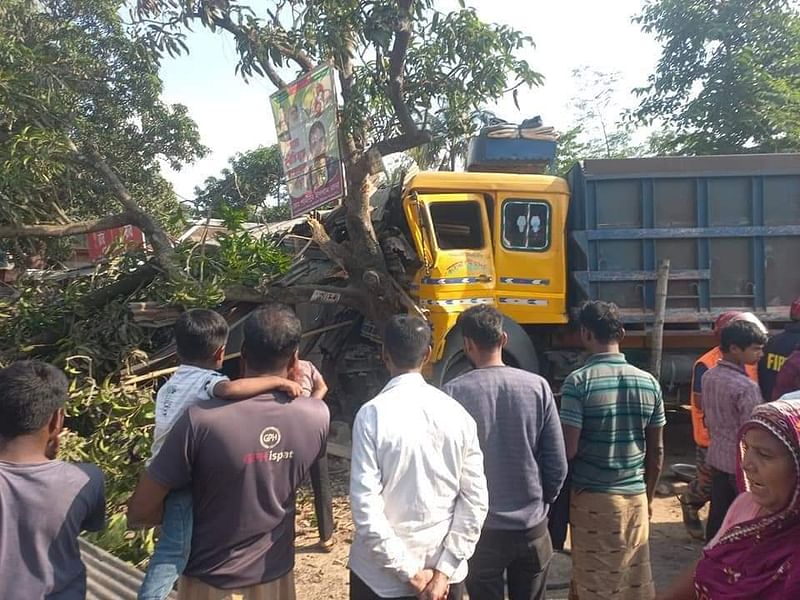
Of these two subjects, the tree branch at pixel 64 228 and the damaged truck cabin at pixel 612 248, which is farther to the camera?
the tree branch at pixel 64 228

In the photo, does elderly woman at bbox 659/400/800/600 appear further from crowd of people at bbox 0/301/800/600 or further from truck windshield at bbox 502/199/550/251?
truck windshield at bbox 502/199/550/251

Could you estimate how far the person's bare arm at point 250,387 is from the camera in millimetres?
1923

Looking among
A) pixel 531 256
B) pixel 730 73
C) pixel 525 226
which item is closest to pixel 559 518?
pixel 531 256

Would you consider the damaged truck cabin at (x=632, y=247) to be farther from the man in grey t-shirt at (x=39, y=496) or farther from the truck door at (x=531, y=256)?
the man in grey t-shirt at (x=39, y=496)

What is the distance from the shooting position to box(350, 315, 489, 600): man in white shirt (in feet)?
6.10

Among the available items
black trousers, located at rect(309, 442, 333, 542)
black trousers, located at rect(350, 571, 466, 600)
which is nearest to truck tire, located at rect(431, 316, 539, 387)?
black trousers, located at rect(309, 442, 333, 542)

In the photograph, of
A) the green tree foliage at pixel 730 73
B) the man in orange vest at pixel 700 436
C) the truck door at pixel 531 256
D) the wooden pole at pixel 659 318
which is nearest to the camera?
the man in orange vest at pixel 700 436

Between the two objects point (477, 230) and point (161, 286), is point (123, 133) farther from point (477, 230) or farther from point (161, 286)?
point (477, 230)

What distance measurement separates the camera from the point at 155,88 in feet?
34.1

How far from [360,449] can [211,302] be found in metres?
4.04

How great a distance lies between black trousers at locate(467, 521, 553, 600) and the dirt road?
1278 mm

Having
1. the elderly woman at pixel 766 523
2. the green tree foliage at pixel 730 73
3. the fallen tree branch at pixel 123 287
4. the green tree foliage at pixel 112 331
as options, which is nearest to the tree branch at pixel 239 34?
the green tree foliage at pixel 112 331

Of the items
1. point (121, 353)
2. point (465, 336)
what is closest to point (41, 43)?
point (121, 353)

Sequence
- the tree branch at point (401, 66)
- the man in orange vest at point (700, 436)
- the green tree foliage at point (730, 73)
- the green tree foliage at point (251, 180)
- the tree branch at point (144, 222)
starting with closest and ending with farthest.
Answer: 1. the man in orange vest at point (700, 436)
2. the tree branch at point (401, 66)
3. the tree branch at point (144, 222)
4. the green tree foliage at point (730, 73)
5. the green tree foliage at point (251, 180)
